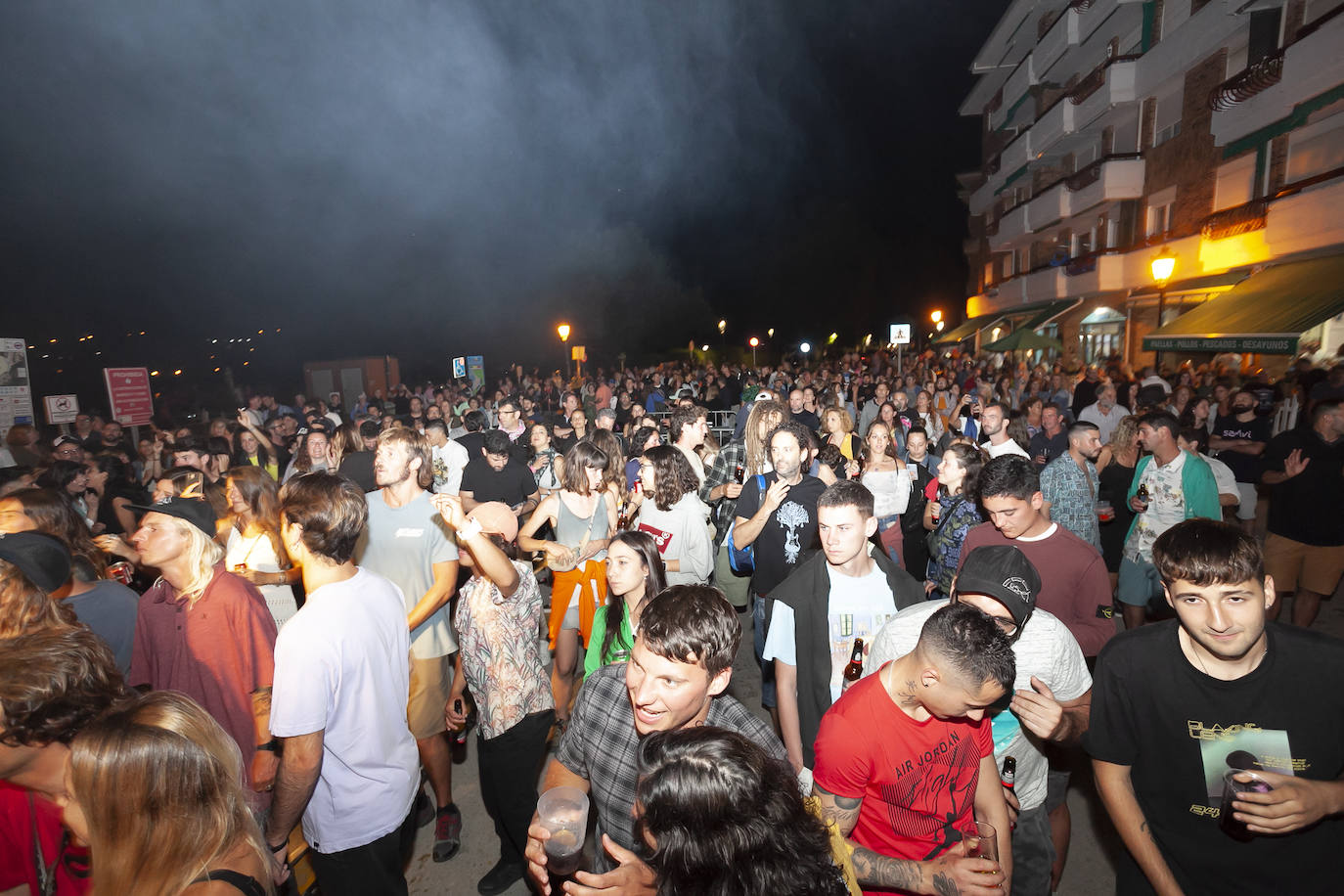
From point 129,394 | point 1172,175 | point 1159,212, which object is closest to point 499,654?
point 129,394

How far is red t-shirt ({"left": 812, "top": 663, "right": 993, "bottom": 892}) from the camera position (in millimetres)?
2061

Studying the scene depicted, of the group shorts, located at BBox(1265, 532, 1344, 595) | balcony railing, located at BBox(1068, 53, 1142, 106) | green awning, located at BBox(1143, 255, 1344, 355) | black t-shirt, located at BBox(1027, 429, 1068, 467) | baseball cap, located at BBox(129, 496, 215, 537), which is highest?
balcony railing, located at BBox(1068, 53, 1142, 106)

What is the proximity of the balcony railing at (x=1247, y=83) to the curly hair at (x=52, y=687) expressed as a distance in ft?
68.6

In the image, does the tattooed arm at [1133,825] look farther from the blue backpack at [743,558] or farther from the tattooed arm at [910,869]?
the blue backpack at [743,558]

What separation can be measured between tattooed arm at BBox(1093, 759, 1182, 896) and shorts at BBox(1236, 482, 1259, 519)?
688 cm

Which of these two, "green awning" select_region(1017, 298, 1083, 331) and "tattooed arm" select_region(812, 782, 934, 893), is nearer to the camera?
"tattooed arm" select_region(812, 782, 934, 893)

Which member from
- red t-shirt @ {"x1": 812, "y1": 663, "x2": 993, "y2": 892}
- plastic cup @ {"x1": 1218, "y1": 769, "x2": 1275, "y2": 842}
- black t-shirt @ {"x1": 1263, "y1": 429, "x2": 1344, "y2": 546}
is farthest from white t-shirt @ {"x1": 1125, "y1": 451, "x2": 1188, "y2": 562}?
red t-shirt @ {"x1": 812, "y1": 663, "x2": 993, "y2": 892}

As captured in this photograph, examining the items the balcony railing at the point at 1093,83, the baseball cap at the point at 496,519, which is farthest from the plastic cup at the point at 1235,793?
the balcony railing at the point at 1093,83

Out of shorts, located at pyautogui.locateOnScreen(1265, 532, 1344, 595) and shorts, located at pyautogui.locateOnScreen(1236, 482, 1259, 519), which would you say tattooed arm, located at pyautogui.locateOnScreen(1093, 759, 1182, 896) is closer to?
shorts, located at pyautogui.locateOnScreen(1265, 532, 1344, 595)

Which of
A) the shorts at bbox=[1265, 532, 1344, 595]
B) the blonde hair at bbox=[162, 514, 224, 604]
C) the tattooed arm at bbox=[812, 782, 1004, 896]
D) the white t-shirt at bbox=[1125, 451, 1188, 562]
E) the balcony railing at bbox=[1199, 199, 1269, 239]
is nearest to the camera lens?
the tattooed arm at bbox=[812, 782, 1004, 896]

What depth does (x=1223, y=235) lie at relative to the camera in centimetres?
1650

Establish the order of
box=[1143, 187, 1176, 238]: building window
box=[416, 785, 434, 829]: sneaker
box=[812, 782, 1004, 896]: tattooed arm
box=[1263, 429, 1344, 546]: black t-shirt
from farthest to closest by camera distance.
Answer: box=[1143, 187, 1176, 238]: building window
box=[1263, 429, 1344, 546]: black t-shirt
box=[416, 785, 434, 829]: sneaker
box=[812, 782, 1004, 896]: tattooed arm

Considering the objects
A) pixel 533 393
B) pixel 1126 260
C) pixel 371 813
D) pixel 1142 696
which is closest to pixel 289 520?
pixel 371 813

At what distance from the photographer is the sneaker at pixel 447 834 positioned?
372cm
